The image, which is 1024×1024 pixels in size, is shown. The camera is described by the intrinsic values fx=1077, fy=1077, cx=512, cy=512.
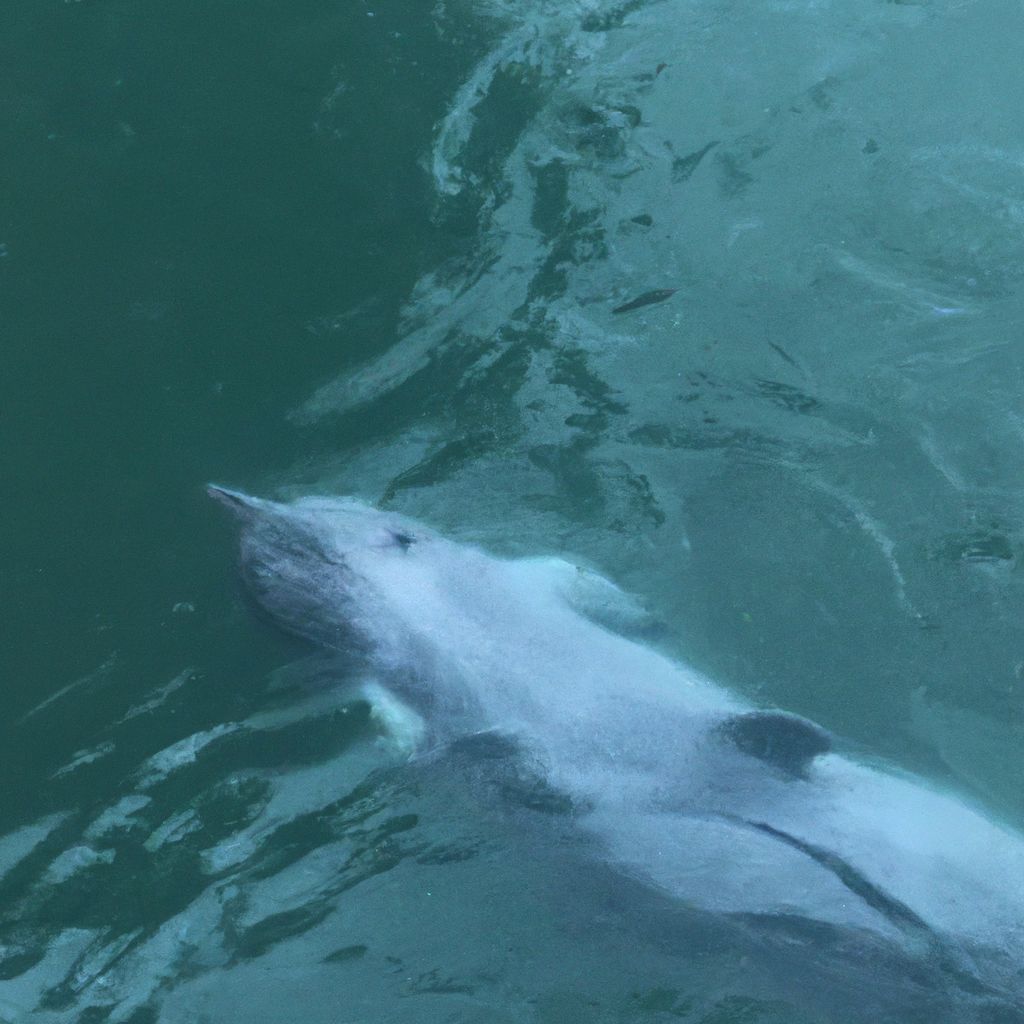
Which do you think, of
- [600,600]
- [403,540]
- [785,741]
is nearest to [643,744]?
[785,741]

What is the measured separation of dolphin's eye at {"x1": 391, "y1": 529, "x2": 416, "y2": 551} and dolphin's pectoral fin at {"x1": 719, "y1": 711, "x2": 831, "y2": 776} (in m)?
2.64

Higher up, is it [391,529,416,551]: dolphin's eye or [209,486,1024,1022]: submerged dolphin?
[391,529,416,551]: dolphin's eye

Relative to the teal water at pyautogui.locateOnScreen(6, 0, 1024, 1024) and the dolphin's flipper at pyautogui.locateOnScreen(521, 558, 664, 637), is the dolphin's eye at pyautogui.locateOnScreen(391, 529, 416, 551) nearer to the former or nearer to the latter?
the teal water at pyautogui.locateOnScreen(6, 0, 1024, 1024)

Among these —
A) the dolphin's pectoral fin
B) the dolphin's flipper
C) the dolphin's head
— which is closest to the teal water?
the dolphin's flipper

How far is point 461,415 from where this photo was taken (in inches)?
319

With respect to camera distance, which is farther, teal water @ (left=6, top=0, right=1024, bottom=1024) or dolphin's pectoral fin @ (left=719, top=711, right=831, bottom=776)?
teal water @ (left=6, top=0, right=1024, bottom=1024)

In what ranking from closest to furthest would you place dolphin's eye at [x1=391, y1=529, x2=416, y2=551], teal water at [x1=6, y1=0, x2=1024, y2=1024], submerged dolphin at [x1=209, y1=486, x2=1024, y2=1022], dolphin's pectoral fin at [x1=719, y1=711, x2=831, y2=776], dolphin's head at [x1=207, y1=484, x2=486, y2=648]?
submerged dolphin at [x1=209, y1=486, x2=1024, y2=1022]
dolphin's pectoral fin at [x1=719, y1=711, x2=831, y2=776]
teal water at [x1=6, y1=0, x2=1024, y2=1024]
dolphin's head at [x1=207, y1=484, x2=486, y2=648]
dolphin's eye at [x1=391, y1=529, x2=416, y2=551]

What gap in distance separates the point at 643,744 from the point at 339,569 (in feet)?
7.91

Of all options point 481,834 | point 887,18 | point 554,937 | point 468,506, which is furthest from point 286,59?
point 554,937

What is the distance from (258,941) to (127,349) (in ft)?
14.7

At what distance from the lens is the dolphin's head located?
7.48 meters

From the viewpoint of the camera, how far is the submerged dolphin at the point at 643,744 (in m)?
6.50

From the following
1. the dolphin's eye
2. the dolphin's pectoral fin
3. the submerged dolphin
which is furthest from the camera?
the dolphin's eye

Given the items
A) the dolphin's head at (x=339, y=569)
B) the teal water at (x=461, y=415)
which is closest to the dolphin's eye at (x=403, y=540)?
the dolphin's head at (x=339, y=569)
